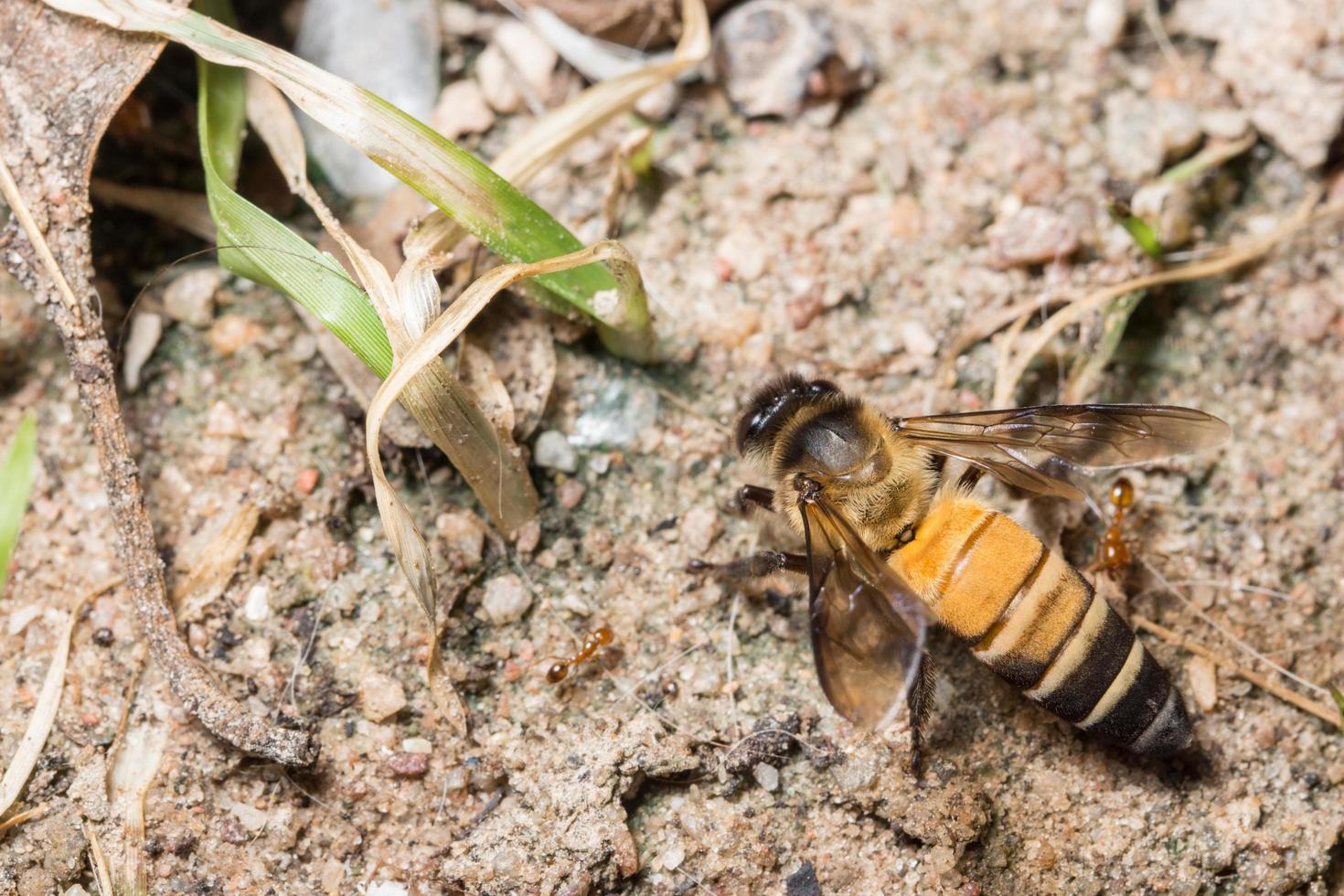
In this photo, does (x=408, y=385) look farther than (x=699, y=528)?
No

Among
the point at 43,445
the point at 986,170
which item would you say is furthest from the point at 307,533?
the point at 986,170

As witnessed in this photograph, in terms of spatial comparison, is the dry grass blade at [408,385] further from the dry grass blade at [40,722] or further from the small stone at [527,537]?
the dry grass blade at [40,722]

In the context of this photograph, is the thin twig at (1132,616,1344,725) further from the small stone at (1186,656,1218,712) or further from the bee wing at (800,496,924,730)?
the bee wing at (800,496,924,730)

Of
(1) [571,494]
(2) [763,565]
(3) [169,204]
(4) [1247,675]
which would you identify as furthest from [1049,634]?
(3) [169,204]

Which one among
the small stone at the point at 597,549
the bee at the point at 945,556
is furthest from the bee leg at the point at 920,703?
the small stone at the point at 597,549

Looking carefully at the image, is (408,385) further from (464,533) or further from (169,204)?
(169,204)

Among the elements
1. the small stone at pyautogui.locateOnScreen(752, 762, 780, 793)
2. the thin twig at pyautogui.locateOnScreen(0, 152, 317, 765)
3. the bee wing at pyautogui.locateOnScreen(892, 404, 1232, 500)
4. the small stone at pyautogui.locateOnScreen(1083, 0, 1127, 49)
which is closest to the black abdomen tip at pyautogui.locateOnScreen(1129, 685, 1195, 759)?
the bee wing at pyautogui.locateOnScreen(892, 404, 1232, 500)
